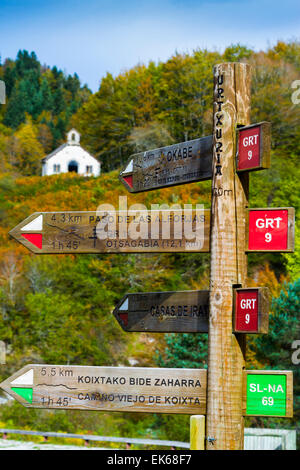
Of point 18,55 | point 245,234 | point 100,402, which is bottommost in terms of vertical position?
point 100,402

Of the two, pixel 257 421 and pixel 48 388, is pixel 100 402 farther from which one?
pixel 257 421

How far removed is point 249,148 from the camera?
496cm

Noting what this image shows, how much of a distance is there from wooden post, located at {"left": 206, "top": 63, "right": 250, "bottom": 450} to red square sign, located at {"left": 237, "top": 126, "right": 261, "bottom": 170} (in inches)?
2.3

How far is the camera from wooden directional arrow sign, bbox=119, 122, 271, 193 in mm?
4910

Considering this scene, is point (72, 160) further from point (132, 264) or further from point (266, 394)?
point (266, 394)

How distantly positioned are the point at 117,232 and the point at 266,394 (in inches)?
67.1

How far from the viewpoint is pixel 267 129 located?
4914mm

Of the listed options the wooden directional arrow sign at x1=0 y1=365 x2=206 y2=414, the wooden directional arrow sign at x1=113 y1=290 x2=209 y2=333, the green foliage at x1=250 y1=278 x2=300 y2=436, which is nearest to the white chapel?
the green foliage at x1=250 y1=278 x2=300 y2=436

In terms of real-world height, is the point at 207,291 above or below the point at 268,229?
below

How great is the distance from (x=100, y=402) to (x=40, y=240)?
1430 millimetres

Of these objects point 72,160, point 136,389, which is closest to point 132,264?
point 136,389

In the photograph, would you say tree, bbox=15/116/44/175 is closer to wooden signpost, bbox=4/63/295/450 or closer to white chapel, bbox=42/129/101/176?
white chapel, bbox=42/129/101/176

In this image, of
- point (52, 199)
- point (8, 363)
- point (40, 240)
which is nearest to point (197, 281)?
point (8, 363)

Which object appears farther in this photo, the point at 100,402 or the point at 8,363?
the point at 8,363
